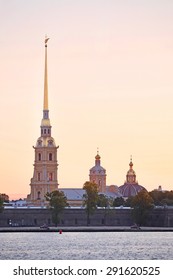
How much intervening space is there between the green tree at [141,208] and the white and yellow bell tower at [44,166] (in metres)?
33.3

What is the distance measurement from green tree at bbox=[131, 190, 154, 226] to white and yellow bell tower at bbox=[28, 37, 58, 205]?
33.3 m

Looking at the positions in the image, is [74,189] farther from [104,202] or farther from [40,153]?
[104,202]

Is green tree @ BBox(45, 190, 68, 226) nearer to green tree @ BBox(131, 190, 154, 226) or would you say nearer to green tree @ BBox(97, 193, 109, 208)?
green tree @ BBox(131, 190, 154, 226)

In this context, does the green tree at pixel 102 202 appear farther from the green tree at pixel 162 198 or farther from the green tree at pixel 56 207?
the green tree at pixel 56 207

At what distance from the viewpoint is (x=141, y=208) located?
143m

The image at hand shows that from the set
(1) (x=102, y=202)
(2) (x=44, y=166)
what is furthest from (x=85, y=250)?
(2) (x=44, y=166)

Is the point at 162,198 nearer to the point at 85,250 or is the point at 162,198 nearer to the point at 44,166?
the point at 44,166

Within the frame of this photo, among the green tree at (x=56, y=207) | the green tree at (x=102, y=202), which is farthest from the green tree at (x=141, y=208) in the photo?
the green tree at (x=56, y=207)

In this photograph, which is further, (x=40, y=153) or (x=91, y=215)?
(x=40, y=153)

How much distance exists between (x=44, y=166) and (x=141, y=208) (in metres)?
36.9

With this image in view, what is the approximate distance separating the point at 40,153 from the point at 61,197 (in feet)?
108

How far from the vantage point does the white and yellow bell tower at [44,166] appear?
582 feet
